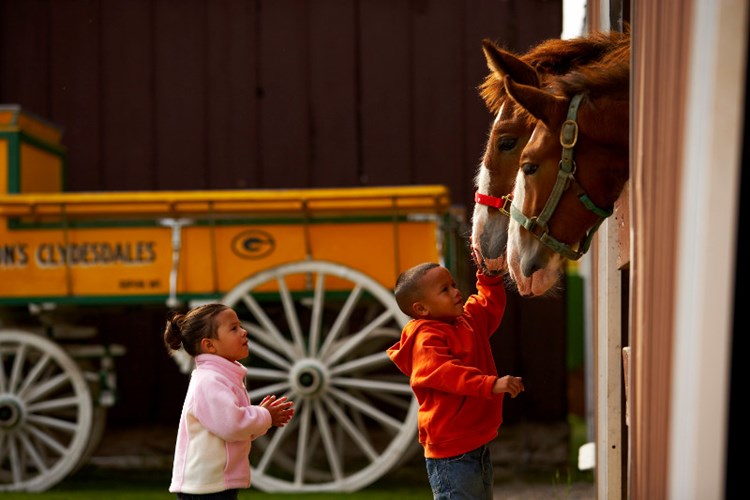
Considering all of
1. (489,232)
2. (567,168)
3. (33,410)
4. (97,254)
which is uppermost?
(567,168)

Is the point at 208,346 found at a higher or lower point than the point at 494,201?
lower

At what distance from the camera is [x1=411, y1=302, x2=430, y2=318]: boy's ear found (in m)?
2.82

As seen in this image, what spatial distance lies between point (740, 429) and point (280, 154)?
535cm

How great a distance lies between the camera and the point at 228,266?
5059mm

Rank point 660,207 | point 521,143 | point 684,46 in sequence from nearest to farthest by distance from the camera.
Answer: point 684,46 → point 660,207 → point 521,143

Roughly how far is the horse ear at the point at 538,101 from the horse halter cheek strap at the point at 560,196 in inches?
1.3

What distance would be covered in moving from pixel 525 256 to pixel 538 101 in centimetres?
37

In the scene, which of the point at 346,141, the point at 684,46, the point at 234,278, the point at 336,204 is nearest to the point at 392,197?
the point at 336,204

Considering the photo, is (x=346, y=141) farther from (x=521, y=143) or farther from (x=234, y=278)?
(x=521, y=143)

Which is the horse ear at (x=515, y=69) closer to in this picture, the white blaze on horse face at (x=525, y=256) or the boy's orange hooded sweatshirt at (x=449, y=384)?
the white blaze on horse face at (x=525, y=256)

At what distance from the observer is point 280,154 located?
706 centimetres

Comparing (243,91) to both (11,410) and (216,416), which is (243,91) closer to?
(11,410)

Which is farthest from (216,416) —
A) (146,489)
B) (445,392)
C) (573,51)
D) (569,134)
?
(146,489)

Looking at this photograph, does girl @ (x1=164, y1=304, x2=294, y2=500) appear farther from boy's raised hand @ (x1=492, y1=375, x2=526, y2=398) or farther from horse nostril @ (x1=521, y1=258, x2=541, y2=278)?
horse nostril @ (x1=521, y1=258, x2=541, y2=278)
